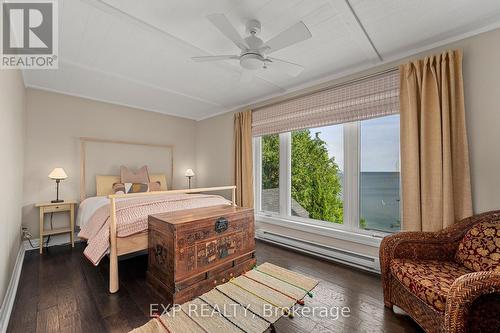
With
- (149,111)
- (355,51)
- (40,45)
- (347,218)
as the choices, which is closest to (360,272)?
(347,218)

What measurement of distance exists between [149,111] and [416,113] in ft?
14.6

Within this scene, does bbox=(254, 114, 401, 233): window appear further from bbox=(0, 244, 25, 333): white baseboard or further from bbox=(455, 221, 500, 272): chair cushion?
bbox=(0, 244, 25, 333): white baseboard

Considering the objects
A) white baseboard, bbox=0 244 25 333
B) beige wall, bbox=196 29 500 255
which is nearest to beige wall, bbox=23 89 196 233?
white baseboard, bbox=0 244 25 333

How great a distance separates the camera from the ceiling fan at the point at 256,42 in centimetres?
158

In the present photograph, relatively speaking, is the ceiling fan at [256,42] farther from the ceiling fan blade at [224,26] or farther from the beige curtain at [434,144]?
the beige curtain at [434,144]

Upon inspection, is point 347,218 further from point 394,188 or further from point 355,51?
point 355,51

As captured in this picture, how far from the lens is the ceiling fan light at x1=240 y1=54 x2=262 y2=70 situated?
6.27ft

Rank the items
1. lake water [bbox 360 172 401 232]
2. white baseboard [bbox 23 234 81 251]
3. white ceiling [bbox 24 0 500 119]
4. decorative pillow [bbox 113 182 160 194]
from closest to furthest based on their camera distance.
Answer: white ceiling [bbox 24 0 500 119] → lake water [bbox 360 172 401 232] → white baseboard [bbox 23 234 81 251] → decorative pillow [bbox 113 182 160 194]

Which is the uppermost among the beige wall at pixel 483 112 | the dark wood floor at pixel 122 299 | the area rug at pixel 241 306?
the beige wall at pixel 483 112

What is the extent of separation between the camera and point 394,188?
258 centimetres

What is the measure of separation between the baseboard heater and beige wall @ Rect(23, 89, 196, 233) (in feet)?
10.3

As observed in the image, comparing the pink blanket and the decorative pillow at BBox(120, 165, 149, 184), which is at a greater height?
the decorative pillow at BBox(120, 165, 149, 184)

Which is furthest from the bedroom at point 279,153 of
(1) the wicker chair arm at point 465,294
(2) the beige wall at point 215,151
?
(2) the beige wall at point 215,151

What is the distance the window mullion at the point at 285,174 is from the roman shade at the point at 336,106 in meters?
0.23
